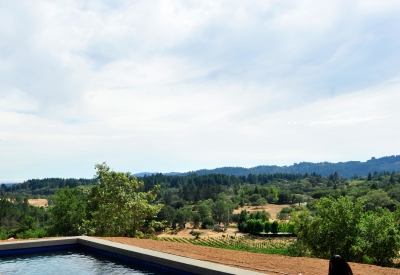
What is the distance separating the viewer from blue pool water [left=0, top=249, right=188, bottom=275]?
28.6 feet

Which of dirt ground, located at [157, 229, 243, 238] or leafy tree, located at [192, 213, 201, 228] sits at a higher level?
leafy tree, located at [192, 213, 201, 228]

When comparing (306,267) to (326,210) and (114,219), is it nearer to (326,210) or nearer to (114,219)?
(114,219)

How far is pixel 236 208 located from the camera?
116 m

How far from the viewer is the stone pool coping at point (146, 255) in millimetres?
6887

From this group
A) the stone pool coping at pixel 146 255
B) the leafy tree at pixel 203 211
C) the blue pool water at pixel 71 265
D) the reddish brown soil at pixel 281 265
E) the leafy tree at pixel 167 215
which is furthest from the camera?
the leafy tree at pixel 203 211

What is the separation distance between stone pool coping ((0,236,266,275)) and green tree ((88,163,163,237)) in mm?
4590

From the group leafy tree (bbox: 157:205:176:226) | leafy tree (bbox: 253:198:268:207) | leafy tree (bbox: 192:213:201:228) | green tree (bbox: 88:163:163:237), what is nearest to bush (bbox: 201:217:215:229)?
leafy tree (bbox: 192:213:201:228)

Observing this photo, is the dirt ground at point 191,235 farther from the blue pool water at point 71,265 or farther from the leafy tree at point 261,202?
the blue pool water at point 71,265

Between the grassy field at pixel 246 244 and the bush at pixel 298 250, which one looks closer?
the bush at pixel 298 250

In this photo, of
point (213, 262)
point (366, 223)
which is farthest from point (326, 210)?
point (213, 262)

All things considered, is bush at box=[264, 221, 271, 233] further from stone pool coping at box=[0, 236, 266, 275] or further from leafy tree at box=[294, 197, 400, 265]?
stone pool coping at box=[0, 236, 266, 275]

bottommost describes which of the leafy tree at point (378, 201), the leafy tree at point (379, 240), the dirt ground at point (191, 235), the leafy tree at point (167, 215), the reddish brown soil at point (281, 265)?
the dirt ground at point (191, 235)

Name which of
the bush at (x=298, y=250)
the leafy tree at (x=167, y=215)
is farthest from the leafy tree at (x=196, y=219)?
the bush at (x=298, y=250)

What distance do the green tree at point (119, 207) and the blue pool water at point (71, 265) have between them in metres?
5.21
